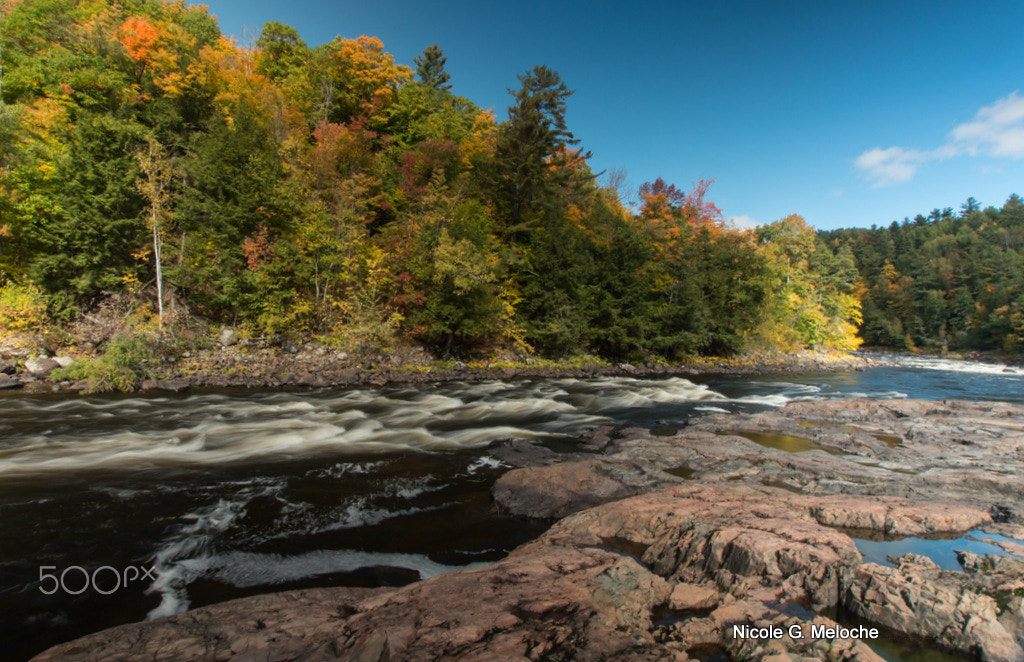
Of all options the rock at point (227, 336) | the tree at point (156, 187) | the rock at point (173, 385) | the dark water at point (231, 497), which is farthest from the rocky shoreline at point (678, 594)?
the tree at point (156, 187)

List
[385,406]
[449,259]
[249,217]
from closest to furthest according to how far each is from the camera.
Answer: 1. [385,406]
2. [249,217]
3. [449,259]

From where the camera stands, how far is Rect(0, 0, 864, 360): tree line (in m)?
19.1

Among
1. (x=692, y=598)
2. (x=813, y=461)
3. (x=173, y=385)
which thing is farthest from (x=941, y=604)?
(x=173, y=385)

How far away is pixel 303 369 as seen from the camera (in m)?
20.1

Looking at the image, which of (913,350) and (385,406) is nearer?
(385,406)

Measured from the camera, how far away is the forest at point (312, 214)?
19078 mm

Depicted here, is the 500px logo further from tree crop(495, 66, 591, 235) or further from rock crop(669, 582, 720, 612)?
tree crop(495, 66, 591, 235)

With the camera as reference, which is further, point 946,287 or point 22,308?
point 946,287

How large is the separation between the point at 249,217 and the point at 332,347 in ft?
25.9

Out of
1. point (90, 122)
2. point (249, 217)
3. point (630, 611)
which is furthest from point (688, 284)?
point (90, 122)

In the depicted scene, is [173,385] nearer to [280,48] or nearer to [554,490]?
[554,490]

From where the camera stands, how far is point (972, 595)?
3.47m

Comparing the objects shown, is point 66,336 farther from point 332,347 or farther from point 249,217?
point 332,347

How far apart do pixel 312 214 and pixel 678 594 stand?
2428 cm
